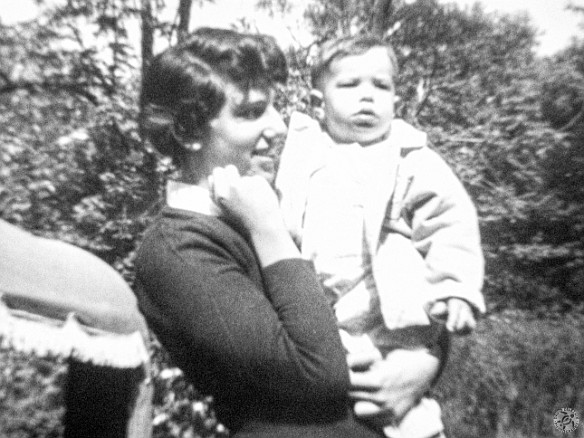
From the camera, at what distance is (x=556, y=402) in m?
2.18

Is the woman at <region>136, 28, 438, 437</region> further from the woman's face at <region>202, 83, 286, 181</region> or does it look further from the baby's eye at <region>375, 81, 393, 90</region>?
the baby's eye at <region>375, 81, 393, 90</region>

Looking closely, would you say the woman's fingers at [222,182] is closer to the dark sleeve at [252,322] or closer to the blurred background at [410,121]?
the dark sleeve at [252,322]

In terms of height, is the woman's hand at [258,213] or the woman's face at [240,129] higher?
the woman's face at [240,129]

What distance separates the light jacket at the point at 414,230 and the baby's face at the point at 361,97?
0.04 meters

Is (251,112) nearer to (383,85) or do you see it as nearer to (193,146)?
(193,146)

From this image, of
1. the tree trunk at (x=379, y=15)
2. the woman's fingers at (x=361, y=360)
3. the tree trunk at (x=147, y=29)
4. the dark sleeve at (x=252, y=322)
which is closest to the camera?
the dark sleeve at (x=252, y=322)

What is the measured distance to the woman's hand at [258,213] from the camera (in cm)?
70

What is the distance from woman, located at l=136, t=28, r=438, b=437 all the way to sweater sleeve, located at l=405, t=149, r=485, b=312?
19cm

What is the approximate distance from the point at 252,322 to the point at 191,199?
194mm

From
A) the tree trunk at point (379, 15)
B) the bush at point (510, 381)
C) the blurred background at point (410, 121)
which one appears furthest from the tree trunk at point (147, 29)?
the bush at point (510, 381)

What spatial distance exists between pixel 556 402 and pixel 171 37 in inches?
68.4

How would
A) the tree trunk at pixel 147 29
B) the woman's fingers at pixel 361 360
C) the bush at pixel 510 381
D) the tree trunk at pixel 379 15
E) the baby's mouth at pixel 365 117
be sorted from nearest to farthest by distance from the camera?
the woman's fingers at pixel 361 360 < the baby's mouth at pixel 365 117 < the tree trunk at pixel 379 15 < the tree trunk at pixel 147 29 < the bush at pixel 510 381

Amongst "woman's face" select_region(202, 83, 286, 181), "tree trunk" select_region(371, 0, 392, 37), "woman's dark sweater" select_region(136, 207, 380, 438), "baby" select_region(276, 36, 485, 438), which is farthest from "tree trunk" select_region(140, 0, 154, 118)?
"woman's dark sweater" select_region(136, 207, 380, 438)

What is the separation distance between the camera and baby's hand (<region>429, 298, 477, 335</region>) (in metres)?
0.79
